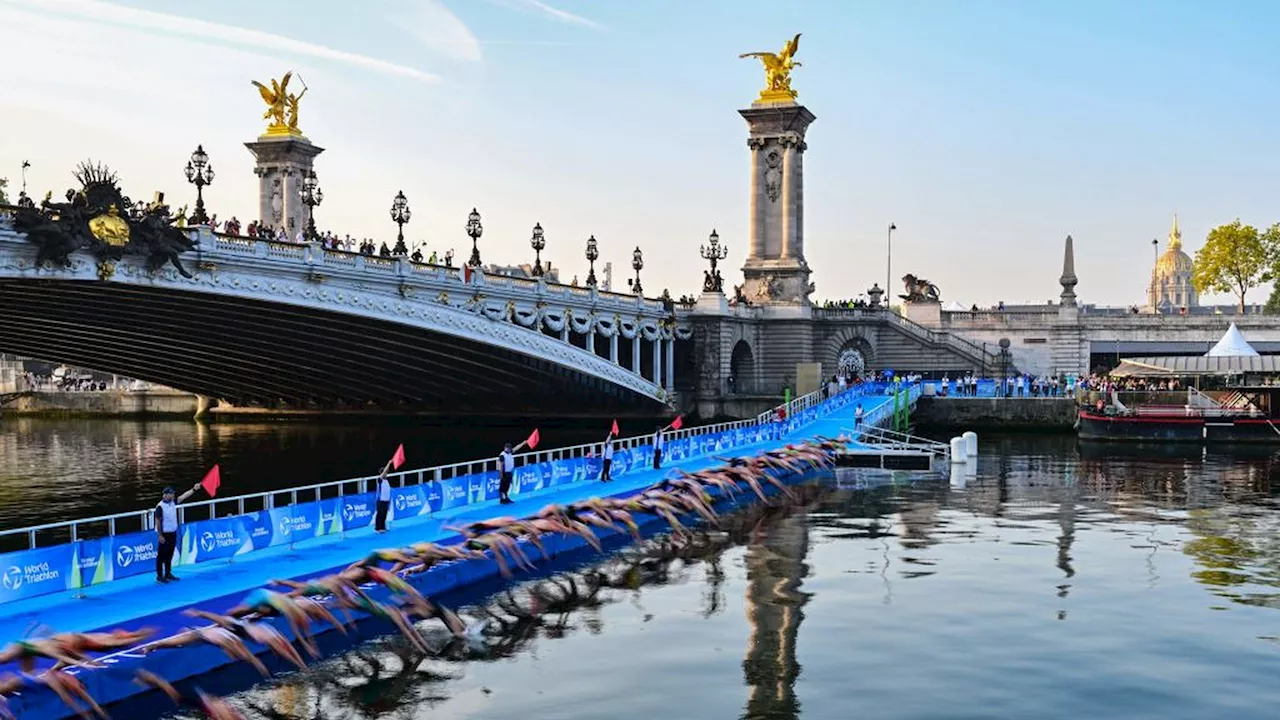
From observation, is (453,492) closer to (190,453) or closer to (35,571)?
(35,571)

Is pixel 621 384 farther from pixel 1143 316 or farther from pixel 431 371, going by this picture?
pixel 1143 316

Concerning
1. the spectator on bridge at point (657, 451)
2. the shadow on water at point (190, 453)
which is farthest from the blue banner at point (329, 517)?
the spectator on bridge at point (657, 451)

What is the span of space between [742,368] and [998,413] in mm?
23276

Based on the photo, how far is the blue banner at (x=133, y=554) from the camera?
26547mm

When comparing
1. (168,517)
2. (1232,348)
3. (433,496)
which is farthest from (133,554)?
(1232,348)

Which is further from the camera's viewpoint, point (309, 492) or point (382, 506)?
point (309, 492)

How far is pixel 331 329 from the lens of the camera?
2598 inches

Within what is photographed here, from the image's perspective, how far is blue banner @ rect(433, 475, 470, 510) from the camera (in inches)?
1497

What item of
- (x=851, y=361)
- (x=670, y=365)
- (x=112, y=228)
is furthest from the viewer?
(x=851, y=361)

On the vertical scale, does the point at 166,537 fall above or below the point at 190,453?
above

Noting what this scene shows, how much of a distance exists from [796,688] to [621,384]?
198 ft

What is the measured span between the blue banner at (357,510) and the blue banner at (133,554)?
6.35 m

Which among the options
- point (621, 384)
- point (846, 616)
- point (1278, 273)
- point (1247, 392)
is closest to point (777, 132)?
point (621, 384)

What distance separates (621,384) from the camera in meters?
83.4
